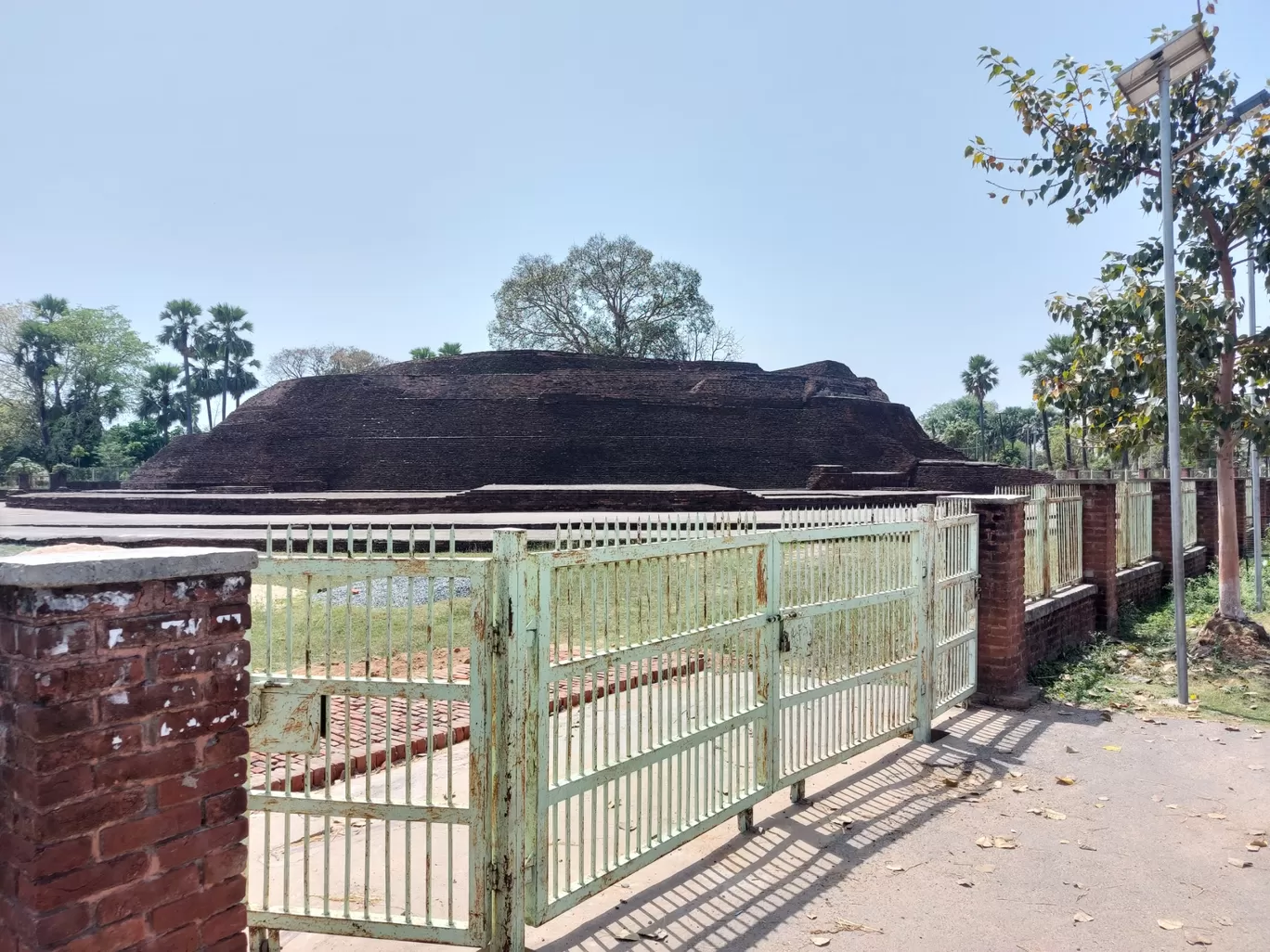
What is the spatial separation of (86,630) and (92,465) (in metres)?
48.4

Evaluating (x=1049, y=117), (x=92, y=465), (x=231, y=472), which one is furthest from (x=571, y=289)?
(x=1049, y=117)

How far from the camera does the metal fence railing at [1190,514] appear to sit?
1119cm

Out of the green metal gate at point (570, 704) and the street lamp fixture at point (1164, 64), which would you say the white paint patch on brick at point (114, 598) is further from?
the street lamp fixture at point (1164, 64)

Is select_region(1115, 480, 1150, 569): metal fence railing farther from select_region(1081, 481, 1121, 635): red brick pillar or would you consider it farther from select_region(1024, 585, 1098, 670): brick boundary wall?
select_region(1024, 585, 1098, 670): brick boundary wall

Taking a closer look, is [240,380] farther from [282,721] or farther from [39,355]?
[282,721]

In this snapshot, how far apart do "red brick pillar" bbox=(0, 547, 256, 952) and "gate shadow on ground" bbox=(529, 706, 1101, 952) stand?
1.20 m

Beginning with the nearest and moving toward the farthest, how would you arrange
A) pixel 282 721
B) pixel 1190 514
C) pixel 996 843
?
pixel 282 721
pixel 996 843
pixel 1190 514

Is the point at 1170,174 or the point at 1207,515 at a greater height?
the point at 1170,174

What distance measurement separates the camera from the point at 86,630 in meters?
1.54

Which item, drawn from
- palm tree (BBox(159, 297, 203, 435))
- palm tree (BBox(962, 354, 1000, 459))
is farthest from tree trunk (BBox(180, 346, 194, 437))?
palm tree (BBox(962, 354, 1000, 459))

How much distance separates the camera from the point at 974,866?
314 cm

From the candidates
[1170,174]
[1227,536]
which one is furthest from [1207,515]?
[1170,174]

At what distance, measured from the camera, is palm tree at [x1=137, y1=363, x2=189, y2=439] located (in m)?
47.2

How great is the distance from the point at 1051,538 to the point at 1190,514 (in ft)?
20.5
